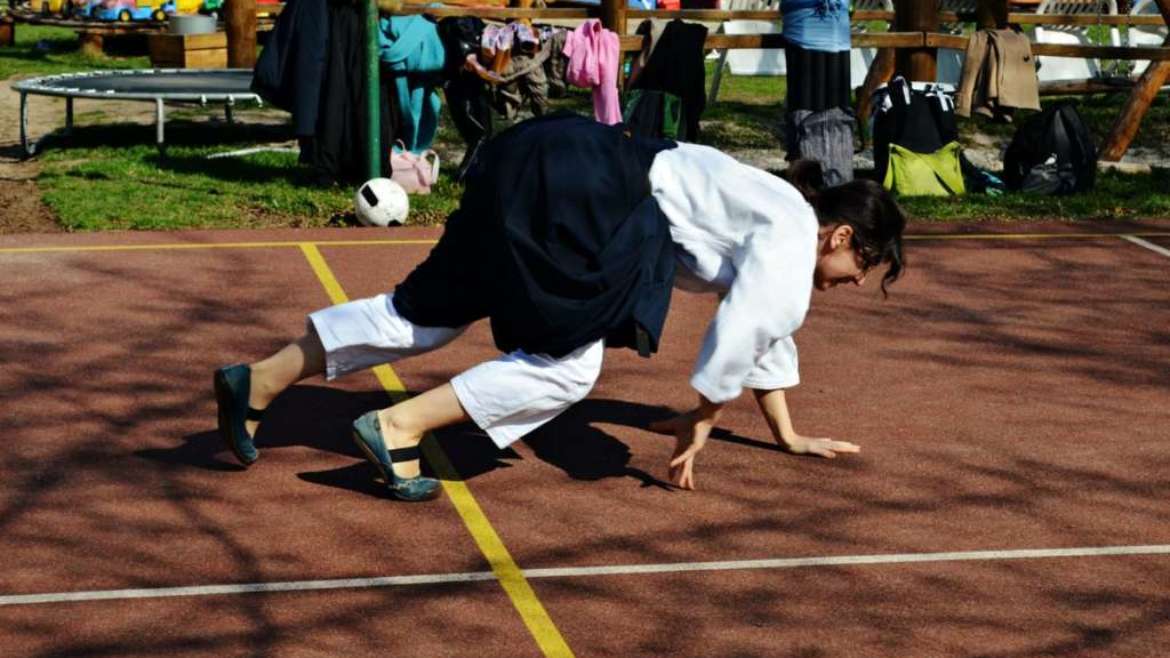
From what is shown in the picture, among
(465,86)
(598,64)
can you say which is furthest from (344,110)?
(598,64)

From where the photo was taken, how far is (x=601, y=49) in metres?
12.6

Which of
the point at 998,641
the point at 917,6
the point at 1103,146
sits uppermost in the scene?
the point at 917,6

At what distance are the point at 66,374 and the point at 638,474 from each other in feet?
8.17

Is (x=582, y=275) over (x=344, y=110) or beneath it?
beneath

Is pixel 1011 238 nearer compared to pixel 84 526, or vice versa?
pixel 84 526

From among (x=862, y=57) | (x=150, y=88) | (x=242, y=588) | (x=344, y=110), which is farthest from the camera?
(x=862, y=57)

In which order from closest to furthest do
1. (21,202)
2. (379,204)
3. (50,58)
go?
(379,204)
(21,202)
(50,58)

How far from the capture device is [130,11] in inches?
896

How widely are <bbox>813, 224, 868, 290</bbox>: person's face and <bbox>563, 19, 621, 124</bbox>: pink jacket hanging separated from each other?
22.5ft

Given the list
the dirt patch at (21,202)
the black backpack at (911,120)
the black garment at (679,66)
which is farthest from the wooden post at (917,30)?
the dirt patch at (21,202)

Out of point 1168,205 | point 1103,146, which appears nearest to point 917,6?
point 1103,146

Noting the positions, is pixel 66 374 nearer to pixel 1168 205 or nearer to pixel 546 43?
pixel 546 43

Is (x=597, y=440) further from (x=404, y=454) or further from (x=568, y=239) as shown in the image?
(x=568, y=239)

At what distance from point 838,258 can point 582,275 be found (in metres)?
0.83
